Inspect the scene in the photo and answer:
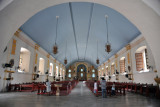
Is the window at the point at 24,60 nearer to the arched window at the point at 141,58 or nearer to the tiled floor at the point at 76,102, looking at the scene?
the tiled floor at the point at 76,102

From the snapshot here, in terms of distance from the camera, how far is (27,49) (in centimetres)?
1100

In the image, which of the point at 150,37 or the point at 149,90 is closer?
the point at 150,37

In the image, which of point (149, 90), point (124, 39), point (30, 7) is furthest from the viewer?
point (124, 39)

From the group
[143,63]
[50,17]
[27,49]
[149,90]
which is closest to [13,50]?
[27,49]

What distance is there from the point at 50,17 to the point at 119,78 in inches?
431

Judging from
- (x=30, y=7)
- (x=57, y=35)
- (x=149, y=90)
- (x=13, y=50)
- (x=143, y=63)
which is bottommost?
(x=149, y=90)

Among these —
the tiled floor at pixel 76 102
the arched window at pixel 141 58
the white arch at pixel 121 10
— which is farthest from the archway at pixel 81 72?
the white arch at pixel 121 10

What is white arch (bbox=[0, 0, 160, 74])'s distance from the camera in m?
3.48

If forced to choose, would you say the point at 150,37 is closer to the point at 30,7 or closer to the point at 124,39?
the point at 30,7

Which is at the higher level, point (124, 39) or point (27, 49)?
point (124, 39)

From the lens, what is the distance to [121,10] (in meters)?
4.38

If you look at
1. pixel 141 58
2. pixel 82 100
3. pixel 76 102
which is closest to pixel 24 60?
pixel 82 100

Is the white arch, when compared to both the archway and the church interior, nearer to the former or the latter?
the church interior

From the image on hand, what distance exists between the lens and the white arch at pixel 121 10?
3.48 meters
